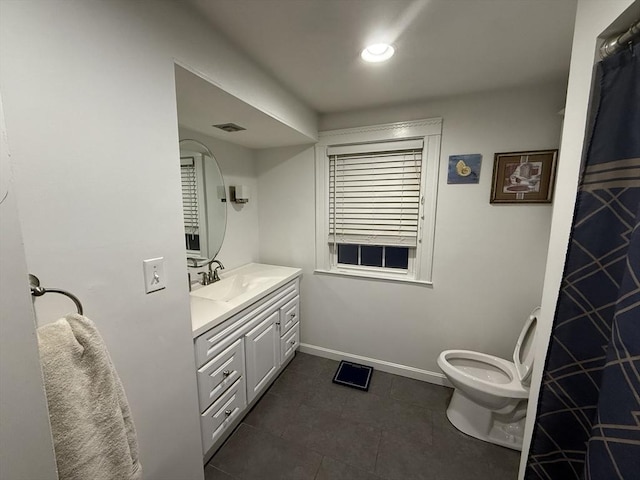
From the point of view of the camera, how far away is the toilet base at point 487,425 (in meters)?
1.60

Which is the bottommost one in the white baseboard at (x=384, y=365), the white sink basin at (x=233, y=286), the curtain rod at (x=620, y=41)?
the white baseboard at (x=384, y=365)

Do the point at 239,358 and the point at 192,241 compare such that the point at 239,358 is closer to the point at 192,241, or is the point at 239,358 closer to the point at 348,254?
the point at 192,241

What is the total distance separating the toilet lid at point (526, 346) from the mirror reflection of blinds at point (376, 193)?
0.88m

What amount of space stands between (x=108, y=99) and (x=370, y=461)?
2119mm

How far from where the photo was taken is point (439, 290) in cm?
203

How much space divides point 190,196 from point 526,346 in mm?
2502

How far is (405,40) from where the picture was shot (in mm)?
1219

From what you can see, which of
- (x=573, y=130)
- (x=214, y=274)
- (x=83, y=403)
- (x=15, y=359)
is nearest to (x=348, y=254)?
(x=214, y=274)

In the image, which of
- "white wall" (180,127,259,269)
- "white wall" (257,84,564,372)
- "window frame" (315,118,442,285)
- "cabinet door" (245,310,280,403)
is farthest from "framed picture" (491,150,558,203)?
"white wall" (180,127,259,269)

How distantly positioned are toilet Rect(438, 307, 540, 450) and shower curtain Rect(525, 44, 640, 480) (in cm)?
69

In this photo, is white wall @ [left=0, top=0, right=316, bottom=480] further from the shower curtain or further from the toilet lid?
the toilet lid

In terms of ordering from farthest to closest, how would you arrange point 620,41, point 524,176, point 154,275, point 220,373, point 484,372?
point 484,372
point 524,176
point 220,373
point 154,275
point 620,41

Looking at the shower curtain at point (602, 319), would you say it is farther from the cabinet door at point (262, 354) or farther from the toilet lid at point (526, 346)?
the cabinet door at point (262, 354)

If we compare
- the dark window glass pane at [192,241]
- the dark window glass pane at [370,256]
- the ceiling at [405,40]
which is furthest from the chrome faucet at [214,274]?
the ceiling at [405,40]
